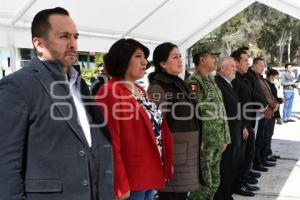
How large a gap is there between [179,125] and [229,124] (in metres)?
1.15

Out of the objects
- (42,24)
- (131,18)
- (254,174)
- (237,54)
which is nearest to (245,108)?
(237,54)

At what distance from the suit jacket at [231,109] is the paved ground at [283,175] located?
3.06ft

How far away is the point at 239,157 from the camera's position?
14.4 ft

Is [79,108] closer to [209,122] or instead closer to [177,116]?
[177,116]

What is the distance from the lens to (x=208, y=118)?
361 cm

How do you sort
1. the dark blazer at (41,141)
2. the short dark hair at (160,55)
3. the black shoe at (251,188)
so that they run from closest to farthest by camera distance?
the dark blazer at (41,141), the short dark hair at (160,55), the black shoe at (251,188)

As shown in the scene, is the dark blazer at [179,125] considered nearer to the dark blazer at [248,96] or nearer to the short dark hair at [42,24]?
the short dark hair at [42,24]

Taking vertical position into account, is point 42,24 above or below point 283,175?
above

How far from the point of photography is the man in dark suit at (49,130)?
1522 millimetres

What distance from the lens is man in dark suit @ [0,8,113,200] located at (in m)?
1.52

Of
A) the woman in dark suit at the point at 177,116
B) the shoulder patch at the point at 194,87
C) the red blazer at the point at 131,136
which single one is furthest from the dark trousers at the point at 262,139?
the red blazer at the point at 131,136

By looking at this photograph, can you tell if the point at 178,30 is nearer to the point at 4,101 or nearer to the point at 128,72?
the point at 128,72

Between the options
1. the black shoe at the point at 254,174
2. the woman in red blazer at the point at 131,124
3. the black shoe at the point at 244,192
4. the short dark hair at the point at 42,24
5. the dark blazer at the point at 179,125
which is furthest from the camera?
the black shoe at the point at 254,174

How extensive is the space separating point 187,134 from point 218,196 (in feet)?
4.65
